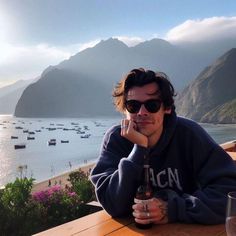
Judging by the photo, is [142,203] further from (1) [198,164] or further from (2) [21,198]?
(2) [21,198]

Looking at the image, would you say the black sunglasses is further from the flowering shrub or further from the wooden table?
the flowering shrub

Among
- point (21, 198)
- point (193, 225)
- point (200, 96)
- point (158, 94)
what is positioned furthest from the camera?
point (200, 96)

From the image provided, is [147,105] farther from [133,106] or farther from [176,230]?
[176,230]

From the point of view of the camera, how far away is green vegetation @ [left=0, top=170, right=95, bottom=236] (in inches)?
169

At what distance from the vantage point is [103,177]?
6.86 ft

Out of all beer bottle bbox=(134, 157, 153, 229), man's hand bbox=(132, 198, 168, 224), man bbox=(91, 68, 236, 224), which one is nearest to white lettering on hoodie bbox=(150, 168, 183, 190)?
man bbox=(91, 68, 236, 224)

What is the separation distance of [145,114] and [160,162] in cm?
31

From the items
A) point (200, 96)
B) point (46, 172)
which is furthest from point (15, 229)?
point (200, 96)

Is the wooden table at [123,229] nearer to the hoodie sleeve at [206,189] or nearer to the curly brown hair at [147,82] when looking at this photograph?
the hoodie sleeve at [206,189]

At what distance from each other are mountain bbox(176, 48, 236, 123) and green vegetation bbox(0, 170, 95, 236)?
102 metres

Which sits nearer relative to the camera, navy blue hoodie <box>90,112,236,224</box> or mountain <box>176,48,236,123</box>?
navy blue hoodie <box>90,112,236,224</box>

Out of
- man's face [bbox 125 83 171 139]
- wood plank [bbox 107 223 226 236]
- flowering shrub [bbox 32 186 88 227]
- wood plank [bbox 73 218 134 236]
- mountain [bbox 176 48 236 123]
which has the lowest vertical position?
mountain [bbox 176 48 236 123]

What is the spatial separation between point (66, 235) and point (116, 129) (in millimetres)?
738

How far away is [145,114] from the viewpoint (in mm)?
2020
